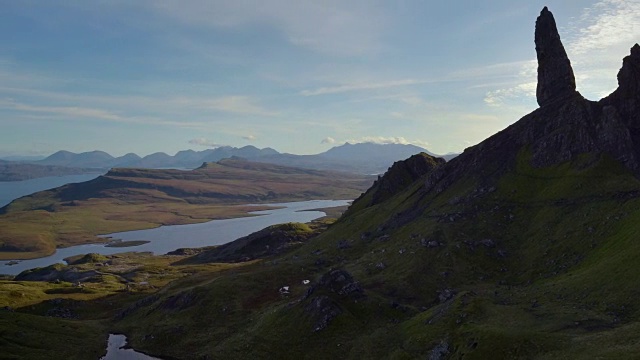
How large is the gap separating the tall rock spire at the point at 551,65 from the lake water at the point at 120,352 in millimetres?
141802

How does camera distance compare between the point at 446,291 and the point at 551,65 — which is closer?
the point at 446,291

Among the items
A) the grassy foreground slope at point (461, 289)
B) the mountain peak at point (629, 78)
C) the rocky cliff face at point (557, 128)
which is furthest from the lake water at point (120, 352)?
the mountain peak at point (629, 78)

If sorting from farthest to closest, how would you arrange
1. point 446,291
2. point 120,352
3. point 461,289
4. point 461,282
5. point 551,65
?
point 551,65 → point 461,282 → point 461,289 → point 120,352 → point 446,291

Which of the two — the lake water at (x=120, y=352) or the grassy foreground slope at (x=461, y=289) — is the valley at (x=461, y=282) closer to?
the grassy foreground slope at (x=461, y=289)

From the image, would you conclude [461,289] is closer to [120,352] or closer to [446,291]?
[446,291]

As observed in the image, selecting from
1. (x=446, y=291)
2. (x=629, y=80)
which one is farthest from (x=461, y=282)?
(x=629, y=80)

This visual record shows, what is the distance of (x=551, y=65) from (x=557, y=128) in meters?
27.8

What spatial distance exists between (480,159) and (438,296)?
70.6m

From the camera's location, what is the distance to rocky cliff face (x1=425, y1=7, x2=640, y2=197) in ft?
422

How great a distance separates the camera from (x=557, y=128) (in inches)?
5566

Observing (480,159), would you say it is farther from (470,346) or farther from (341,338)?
(470,346)

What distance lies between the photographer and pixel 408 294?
9969 cm

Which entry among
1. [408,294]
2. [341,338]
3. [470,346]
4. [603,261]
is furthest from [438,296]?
[470,346]

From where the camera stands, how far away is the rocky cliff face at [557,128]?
129m
